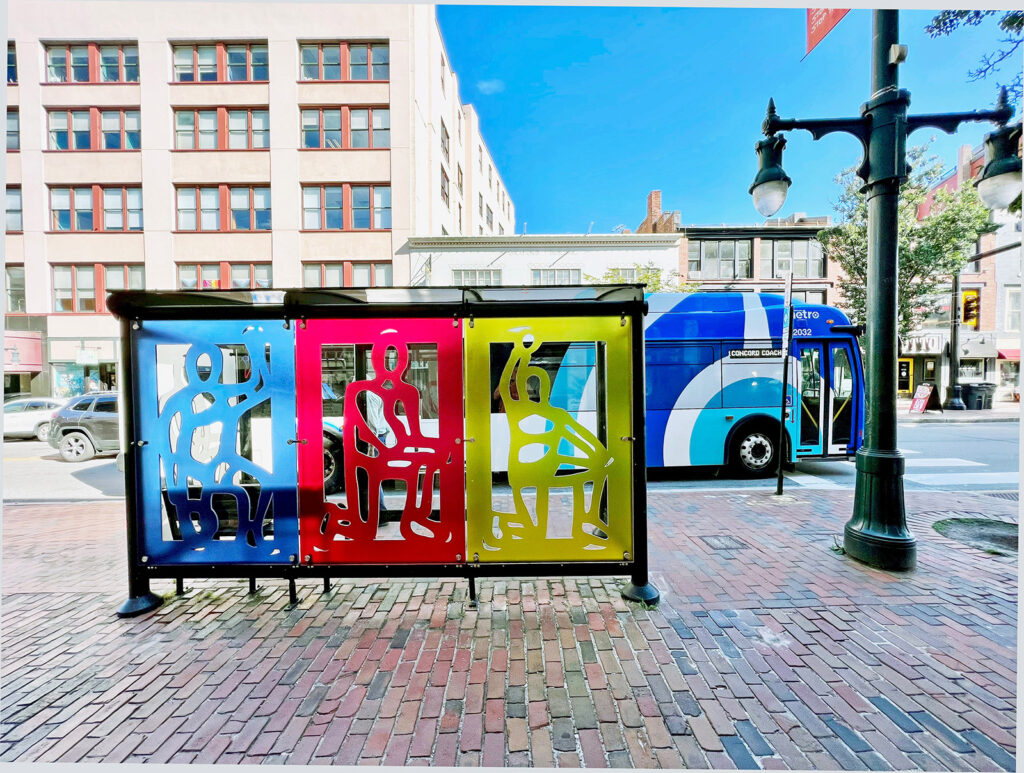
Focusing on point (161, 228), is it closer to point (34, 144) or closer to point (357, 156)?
point (34, 144)

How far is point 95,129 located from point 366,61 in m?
13.0

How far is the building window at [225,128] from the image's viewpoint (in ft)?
65.0

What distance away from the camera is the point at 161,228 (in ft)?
65.2

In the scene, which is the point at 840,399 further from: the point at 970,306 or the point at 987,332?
the point at 987,332

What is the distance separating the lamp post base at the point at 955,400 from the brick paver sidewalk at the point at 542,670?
1967cm

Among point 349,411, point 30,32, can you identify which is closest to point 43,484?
point 349,411

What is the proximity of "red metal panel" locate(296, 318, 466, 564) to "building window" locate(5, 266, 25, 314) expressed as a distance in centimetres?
2698

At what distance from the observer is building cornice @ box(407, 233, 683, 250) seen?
20391 millimetres

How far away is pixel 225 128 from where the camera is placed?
65.0 feet

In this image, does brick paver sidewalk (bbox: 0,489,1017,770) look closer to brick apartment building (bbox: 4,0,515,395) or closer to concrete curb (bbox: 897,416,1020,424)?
concrete curb (bbox: 897,416,1020,424)

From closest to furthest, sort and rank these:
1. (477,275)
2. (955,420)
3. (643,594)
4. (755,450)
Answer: (643,594)
(755,450)
(955,420)
(477,275)

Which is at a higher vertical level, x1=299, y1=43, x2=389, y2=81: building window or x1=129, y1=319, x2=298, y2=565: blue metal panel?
x1=299, y1=43, x2=389, y2=81: building window

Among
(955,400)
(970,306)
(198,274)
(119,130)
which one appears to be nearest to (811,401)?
(970,306)

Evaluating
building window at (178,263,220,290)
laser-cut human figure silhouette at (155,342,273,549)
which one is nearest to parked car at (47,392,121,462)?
laser-cut human figure silhouette at (155,342,273,549)
